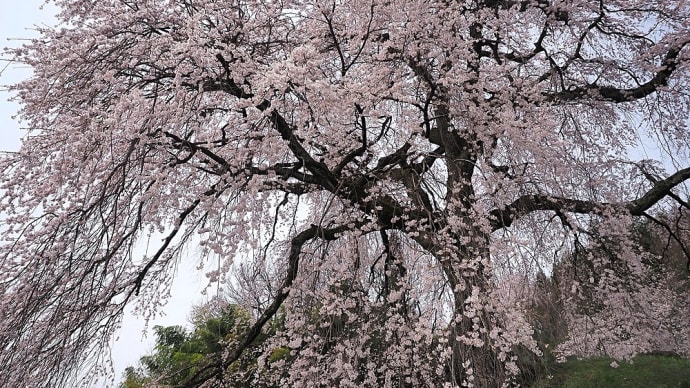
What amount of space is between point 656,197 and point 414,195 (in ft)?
8.90

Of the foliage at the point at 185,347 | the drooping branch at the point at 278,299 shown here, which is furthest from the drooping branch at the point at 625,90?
the foliage at the point at 185,347

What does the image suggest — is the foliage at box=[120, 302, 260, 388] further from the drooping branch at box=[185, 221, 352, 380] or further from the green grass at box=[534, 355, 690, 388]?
the green grass at box=[534, 355, 690, 388]

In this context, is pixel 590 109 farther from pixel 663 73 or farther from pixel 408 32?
pixel 408 32

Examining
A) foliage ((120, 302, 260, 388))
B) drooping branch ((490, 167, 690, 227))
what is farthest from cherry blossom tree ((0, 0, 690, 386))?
foliage ((120, 302, 260, 388))

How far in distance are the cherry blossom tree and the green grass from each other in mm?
4060

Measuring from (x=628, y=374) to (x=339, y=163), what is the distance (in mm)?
7829

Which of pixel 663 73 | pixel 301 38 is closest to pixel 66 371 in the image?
pixel 301 38

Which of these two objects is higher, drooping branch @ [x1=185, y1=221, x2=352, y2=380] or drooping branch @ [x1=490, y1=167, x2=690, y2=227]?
drooping branch @ [x1=185, y1=221, x2=352, y2=380]

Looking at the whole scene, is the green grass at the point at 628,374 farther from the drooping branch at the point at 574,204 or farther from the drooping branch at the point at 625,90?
the drooping branch at the point at 625,90

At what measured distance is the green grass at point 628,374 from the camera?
823cm

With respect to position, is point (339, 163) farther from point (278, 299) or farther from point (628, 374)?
point (628, 374)

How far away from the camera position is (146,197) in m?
2.94

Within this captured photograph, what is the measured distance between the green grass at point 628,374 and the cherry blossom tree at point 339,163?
4060mm

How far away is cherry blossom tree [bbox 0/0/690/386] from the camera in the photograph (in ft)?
9.86
